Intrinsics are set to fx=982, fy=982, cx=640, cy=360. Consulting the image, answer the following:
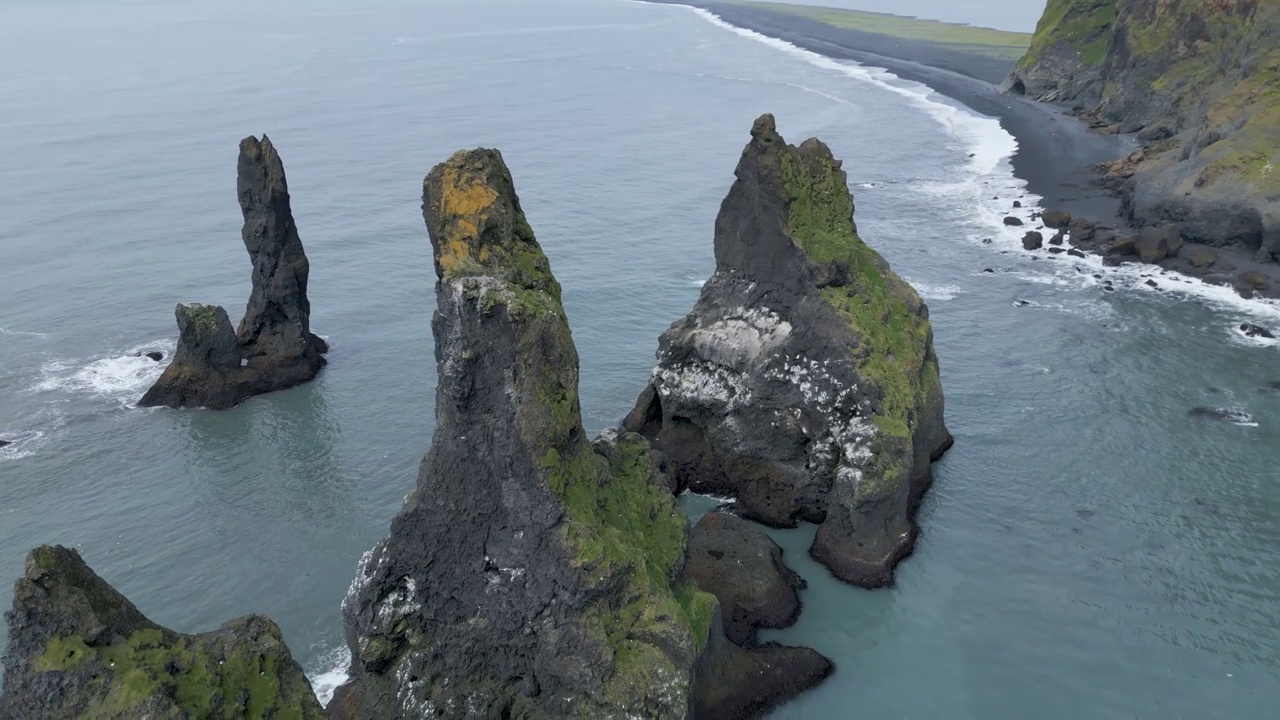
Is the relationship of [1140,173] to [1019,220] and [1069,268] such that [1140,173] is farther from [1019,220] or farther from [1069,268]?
[1069,268]

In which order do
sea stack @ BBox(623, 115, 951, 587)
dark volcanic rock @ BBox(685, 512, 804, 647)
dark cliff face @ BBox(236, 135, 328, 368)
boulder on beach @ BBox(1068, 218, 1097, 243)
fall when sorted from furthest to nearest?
boulder on beach @ BBox(1068, 218, 1097, 243)
dark cliff face @ BBox(236, 135, 328, 368)
sea stack @ BBox(623, 115, 951, 587)
dark volcanic rock @ BBox(685, 512, 804, 647)

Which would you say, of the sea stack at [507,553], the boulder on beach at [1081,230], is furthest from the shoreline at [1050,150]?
the sea stack at [507,553]

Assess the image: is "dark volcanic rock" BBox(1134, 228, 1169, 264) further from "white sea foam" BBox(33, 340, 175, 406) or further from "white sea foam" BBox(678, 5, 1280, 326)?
"white sea foam" BBox(33, 340, 175, 406)

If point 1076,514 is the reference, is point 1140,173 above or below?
above

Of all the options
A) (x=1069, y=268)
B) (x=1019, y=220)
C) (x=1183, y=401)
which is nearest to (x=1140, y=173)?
(x=1019, y=220)

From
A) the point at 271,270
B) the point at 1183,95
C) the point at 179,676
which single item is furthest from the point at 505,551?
the point at 1183,95

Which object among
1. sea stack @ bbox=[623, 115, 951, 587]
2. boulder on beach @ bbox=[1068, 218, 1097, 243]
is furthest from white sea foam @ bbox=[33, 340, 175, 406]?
boulder on beach @ bbox=[1068, 218, 1097, 243]
